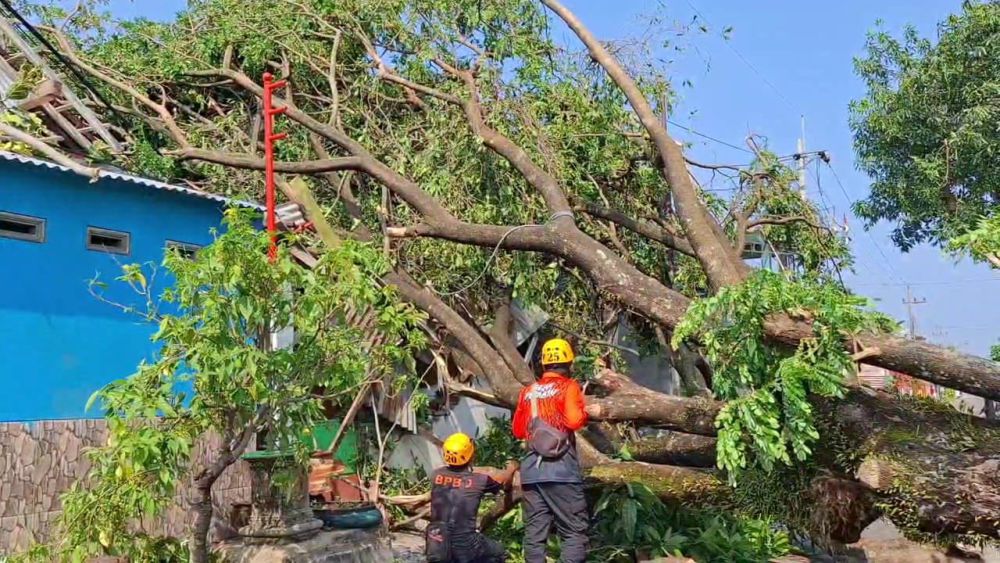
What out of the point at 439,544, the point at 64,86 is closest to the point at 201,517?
the point at 439,544

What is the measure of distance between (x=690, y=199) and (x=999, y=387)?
2.97 meters

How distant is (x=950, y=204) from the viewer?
12.2 meters

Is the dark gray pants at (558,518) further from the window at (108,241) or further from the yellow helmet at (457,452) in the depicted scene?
the window at (108,241)

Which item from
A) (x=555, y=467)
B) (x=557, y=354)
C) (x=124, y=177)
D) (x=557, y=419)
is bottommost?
(x=555, y=467)

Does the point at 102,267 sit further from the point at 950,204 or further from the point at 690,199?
the point at 950,204

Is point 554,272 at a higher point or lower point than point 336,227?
lower

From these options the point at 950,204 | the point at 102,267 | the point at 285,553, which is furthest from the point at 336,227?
the point at 950,204

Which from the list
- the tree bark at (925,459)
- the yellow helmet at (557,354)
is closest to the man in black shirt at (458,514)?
the yellow helmet at (557,354)

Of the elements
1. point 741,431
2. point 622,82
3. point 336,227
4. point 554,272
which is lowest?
point 741,431

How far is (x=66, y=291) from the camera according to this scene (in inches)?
306

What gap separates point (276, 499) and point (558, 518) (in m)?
1.91

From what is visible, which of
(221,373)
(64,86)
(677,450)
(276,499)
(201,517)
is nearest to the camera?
(221,373)

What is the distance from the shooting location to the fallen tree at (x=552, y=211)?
16.3ft

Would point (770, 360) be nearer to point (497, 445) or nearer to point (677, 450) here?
point (677, 450)
